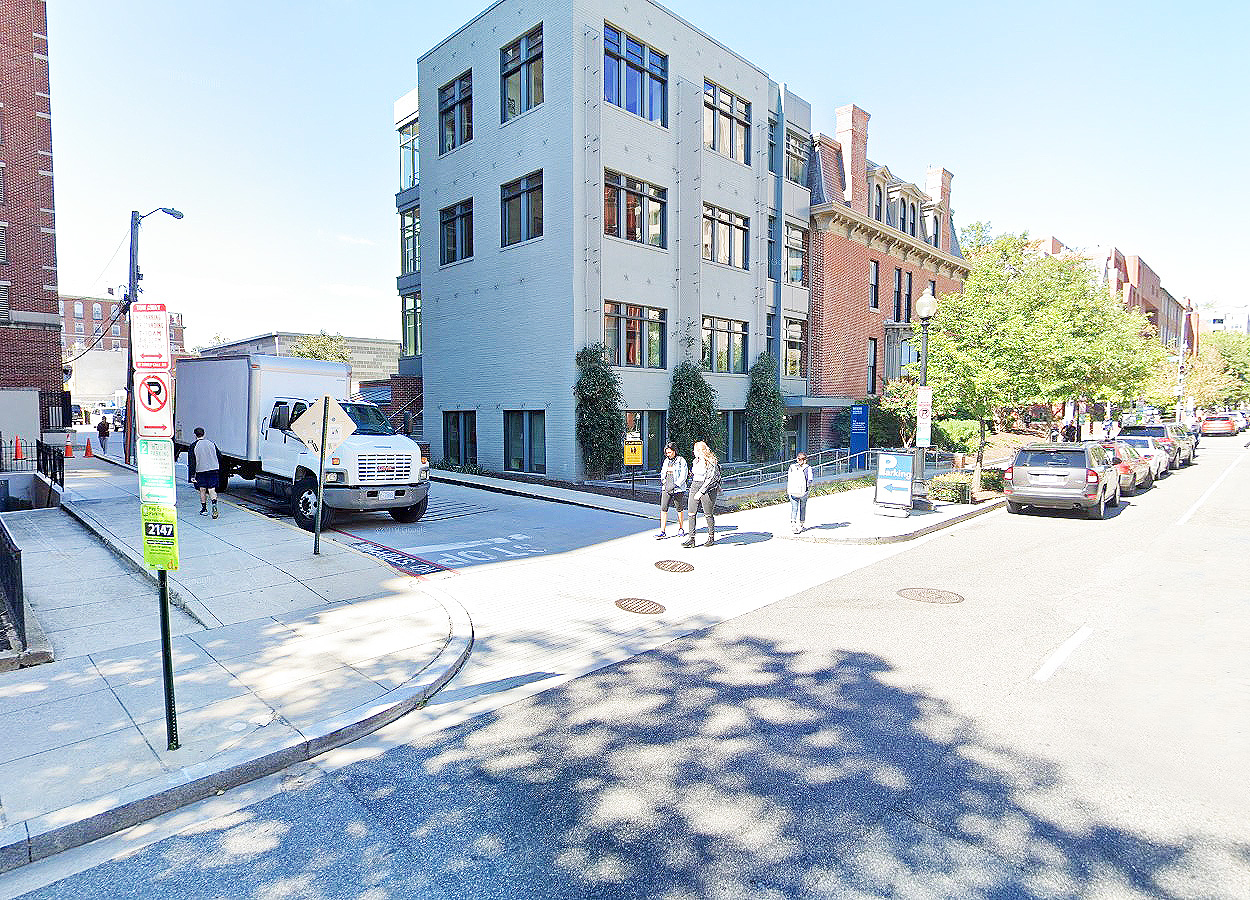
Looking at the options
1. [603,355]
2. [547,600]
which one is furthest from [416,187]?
[547,600]

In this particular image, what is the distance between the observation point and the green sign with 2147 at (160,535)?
5.05m

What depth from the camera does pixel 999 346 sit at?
2092cm

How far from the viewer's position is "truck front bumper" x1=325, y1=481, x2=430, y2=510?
13.2 metres

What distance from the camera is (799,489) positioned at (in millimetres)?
13773

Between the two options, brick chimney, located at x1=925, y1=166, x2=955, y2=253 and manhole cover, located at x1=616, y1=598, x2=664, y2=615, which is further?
brick chimney, located at x1=925, y1=166, x2=955, y2=253

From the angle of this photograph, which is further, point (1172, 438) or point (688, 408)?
point (1172, 438)

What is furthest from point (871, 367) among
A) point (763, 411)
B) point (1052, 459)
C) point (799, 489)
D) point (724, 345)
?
point (799, 489)

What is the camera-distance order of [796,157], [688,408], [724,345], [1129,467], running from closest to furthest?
[1129,467] → [688,408] → [724,345] → [796,157]

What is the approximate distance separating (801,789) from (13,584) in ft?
25.9

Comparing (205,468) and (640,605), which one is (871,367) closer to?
Result: (640,605)

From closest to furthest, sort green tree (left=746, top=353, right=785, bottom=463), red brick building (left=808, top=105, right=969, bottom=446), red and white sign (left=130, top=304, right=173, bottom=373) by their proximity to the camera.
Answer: red and white sign (left=130, top=304, right=173, bottom=373), green tree (left=746, top=353, right=785, bottom=463), red brick building (left=808, top=105, right=969, bottom=446)

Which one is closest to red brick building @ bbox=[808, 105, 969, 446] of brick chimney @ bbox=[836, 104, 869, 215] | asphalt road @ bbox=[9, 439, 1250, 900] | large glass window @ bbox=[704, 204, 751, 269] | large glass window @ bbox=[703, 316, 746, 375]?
brick chimney @ bbox=[836, 104, 869, 215]

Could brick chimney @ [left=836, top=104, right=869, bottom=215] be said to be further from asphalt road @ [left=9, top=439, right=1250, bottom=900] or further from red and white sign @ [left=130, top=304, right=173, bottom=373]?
red and white sign @ [left=130, top=304, right=173, bottom=373]

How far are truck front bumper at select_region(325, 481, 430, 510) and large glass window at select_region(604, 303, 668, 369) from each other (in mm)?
9552
